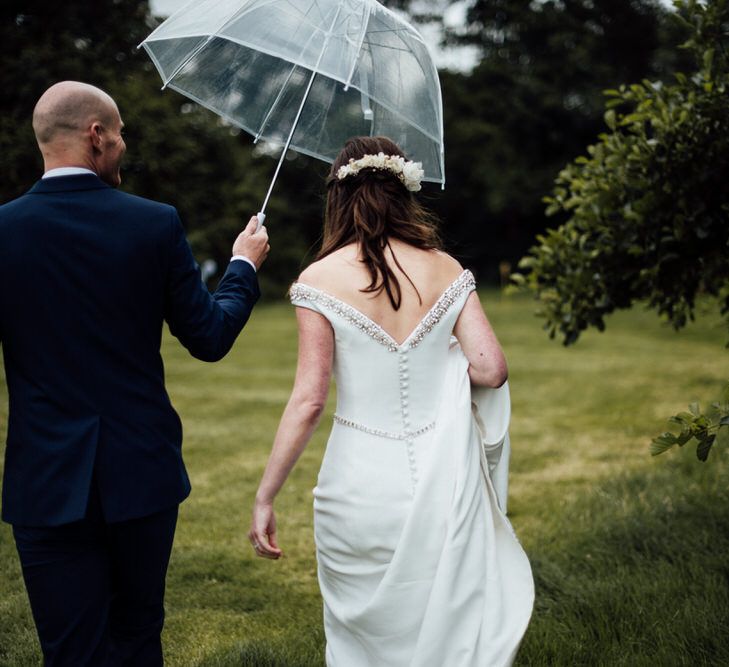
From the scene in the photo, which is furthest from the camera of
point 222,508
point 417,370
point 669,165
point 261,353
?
point 261,353

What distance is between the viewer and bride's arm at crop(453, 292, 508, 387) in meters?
3.03

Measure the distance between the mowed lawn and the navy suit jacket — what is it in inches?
60.7

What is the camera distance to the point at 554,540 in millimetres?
5477

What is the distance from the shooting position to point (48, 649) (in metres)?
2.60

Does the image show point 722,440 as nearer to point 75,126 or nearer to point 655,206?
point 655,206

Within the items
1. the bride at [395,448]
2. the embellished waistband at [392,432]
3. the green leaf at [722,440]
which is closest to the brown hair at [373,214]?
the bride at [395,448]

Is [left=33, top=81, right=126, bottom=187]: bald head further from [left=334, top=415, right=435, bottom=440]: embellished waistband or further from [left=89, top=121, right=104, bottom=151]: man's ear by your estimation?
[left=334, top=415, right=435, bottom=440]: embellished waistband

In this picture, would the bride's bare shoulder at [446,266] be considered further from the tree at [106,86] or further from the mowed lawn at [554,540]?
the tree at [106,86]

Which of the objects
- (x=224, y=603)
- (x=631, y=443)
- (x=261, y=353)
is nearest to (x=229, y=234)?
(x=261, y=353)

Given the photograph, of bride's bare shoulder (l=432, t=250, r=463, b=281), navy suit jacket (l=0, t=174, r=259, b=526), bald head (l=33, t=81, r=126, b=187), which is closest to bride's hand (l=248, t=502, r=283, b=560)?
navy suit jacket (l=0, t=174, r=259, b=526)

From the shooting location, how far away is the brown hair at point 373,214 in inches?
116

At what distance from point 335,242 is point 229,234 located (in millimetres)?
26807

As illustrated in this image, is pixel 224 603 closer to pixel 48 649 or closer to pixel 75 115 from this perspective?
pixel 48 649

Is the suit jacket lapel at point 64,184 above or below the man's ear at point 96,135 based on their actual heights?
below
